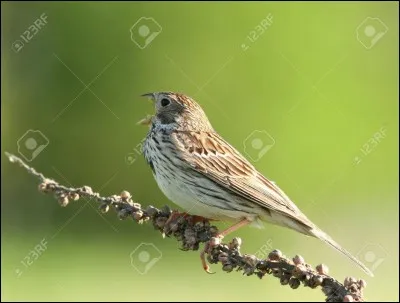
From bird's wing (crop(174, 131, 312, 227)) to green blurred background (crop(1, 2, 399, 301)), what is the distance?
19.4ft

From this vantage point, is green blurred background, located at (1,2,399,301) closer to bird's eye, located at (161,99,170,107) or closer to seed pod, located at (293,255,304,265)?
bird's eye, located at (161,99,170,107)

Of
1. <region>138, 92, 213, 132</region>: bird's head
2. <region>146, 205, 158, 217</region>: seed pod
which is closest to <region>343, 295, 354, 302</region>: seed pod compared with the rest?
<region>146, 205, 158, 217</region>: seed pod

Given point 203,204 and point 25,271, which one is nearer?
point 203,204

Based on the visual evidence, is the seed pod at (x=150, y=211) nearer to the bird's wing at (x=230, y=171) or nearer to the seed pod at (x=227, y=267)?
the seed pod at (x=227, y=267)

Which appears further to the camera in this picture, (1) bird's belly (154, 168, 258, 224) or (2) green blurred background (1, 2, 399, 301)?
(2) green blurred background (1, 2, 399, 301)

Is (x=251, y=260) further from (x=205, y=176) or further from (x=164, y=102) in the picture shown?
(x=164, y=102)

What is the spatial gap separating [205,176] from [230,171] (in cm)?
16

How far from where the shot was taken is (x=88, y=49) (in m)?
11.3

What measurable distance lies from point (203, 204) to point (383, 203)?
9.68 m

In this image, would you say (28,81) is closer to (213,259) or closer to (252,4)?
(252,4)

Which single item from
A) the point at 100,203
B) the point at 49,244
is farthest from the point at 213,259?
the point at 49,244

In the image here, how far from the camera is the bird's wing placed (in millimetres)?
4152

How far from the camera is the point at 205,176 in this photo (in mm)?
4344

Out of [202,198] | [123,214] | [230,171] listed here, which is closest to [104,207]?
[123,214]
